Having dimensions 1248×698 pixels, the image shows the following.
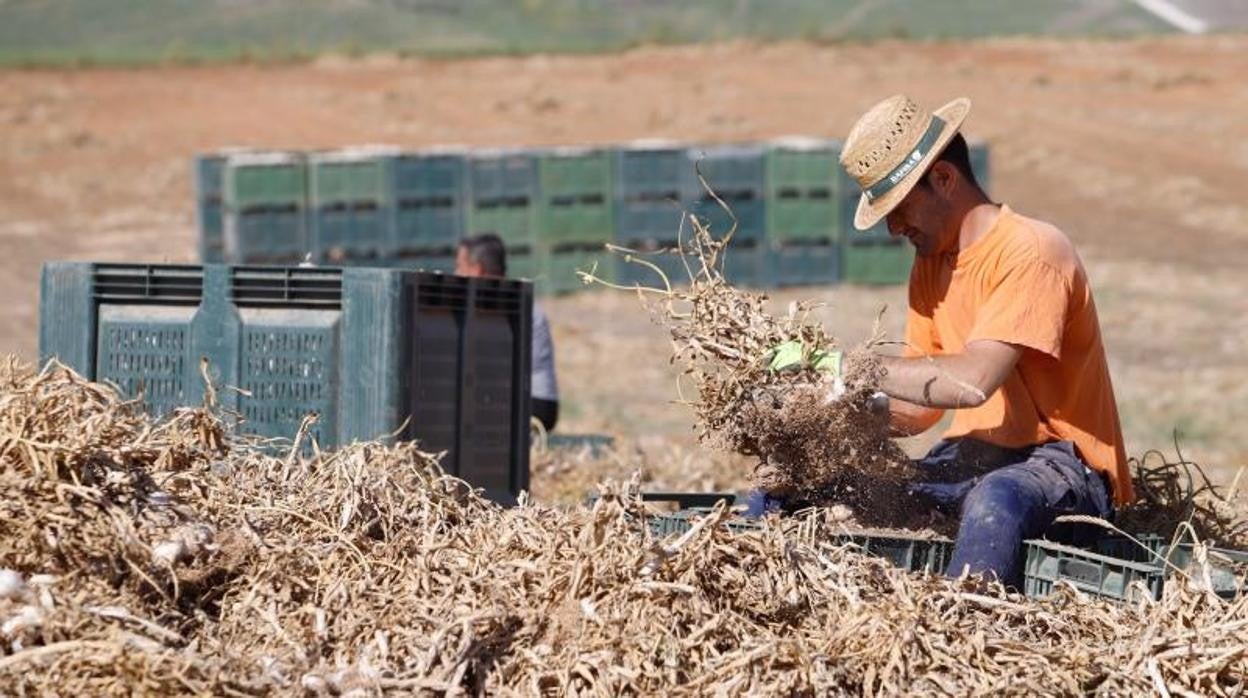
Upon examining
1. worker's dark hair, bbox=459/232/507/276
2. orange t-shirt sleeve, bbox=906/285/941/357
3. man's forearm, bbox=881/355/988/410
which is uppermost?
worker's dark hair, bbox=459/232/507/276

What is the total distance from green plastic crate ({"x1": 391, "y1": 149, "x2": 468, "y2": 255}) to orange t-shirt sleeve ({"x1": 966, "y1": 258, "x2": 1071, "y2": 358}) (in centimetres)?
1569

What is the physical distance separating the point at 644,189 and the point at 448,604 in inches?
704

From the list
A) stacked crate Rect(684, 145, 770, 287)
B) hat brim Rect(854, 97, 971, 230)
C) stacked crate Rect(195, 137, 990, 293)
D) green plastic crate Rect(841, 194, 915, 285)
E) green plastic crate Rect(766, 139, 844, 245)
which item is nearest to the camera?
hat brim Rect(854, 97, 971, 230)

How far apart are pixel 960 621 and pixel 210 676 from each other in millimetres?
1690

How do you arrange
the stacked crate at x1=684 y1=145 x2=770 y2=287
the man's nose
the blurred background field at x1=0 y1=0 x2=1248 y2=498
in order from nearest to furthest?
the man's nose, the blurred background field at x1=0 y1=0 x2=1248 y2=498, the stacked crate at x1=684 y1=145 x2=770 y2=287

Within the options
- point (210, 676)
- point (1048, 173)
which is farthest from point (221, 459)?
point (1048, 173)

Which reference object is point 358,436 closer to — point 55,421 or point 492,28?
point 55,421

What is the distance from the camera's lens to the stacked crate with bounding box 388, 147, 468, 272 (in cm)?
2102

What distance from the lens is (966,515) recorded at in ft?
17.5

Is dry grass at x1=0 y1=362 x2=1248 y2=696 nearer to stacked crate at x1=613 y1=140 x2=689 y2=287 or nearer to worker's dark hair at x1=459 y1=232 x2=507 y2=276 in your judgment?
worker's dark hair at x1=459 y1=232 x2=507 y2=276

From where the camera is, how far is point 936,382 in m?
5.43

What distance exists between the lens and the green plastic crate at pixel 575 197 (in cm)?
2198

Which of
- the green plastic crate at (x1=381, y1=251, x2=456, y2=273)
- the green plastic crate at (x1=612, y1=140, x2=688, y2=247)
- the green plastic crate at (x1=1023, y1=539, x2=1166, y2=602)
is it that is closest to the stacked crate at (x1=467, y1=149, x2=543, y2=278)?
the green plastic crate at (x1=381, y1=251, x2=456, y2=273)

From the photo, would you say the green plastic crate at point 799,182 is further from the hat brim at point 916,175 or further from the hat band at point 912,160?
the hat band at point 912,160
